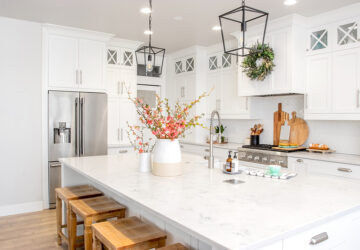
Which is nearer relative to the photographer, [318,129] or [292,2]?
[292,2]

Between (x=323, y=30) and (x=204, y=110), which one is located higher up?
(x=323, y=30)

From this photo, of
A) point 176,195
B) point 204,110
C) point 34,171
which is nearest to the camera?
point 176,195

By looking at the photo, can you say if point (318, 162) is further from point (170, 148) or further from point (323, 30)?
point (170, 148)

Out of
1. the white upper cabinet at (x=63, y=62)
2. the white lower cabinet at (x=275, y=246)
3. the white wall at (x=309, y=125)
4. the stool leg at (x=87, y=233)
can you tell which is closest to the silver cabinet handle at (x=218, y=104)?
the white wall at (x=309, y=125)

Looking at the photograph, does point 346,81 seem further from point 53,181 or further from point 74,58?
point 53,181

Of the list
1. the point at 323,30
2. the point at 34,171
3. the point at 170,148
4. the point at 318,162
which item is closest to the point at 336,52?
the point at 323,30

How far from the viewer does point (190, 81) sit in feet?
19.1

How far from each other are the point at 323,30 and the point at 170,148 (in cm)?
278

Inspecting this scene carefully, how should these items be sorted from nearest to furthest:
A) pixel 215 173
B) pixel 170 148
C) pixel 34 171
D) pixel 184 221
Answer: pixel 184 221 < pixel 170 148 < pixel 215 173 < pixel 34 171

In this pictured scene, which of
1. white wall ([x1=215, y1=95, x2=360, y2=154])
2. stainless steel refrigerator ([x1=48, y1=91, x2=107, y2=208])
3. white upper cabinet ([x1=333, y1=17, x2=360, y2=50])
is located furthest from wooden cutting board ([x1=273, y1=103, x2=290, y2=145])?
stainless steel refrigerator ([x1=48, y1=91, x2=107, y2=208])

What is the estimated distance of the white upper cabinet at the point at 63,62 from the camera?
4.48m

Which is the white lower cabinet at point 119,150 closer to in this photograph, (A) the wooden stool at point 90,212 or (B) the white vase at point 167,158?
(A) the wooden stool at point 90,212

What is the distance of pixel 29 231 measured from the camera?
358 centimetres

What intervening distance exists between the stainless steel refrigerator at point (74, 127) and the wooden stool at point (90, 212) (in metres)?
2.00
